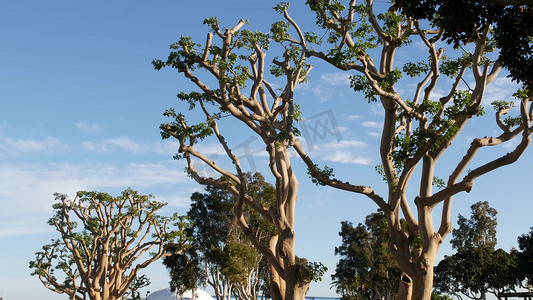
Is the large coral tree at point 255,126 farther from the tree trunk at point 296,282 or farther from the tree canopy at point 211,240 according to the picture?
the tree canopy at point 211,240

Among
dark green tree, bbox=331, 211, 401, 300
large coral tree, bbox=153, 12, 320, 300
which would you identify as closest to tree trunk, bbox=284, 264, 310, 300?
large coral tree, bbox=153, 12, 320, 300

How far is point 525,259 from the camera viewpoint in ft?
135

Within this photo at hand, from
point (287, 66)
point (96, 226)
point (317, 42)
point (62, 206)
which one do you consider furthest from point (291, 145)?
point (62, 206)

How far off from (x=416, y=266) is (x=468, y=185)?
2.48 meters

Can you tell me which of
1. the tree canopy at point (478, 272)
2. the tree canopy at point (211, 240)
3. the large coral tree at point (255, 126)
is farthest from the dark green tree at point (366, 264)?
the large coral tree at point (255, 126)

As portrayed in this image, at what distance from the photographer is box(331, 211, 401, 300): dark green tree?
4469 cm

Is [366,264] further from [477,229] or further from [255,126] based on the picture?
[255,126]

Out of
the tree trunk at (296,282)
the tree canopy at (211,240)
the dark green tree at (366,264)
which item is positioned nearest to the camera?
the tree trunk at (296,282)

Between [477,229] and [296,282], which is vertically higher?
[477,229]

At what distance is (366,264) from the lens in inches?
1864

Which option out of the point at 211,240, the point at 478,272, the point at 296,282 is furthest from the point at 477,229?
the point at 296,282

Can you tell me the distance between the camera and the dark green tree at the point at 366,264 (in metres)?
44.7

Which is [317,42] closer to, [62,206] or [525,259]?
[62,206]

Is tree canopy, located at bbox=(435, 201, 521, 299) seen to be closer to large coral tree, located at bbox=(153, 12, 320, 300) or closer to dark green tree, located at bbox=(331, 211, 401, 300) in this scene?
dark green tree, located at bbox=(331, 211, 401, 300)
